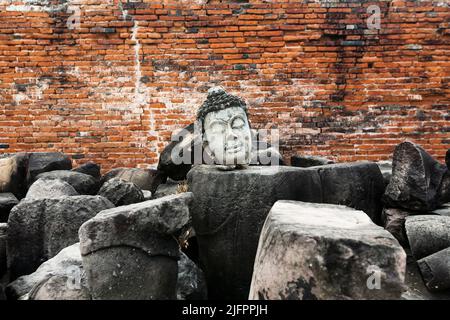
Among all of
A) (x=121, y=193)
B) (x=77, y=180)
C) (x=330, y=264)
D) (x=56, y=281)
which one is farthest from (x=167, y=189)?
(x=330, y=264)

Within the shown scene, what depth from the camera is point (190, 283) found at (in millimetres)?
2383

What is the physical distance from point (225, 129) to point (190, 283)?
3.63 ft

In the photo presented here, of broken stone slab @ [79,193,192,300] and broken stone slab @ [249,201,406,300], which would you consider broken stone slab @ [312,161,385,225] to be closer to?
broken stone slab @ [249,201,406,300]

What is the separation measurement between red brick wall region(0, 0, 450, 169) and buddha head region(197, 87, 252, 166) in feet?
7.82

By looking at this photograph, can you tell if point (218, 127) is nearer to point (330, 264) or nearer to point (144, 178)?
point (330, 264)

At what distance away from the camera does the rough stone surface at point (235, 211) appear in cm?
253

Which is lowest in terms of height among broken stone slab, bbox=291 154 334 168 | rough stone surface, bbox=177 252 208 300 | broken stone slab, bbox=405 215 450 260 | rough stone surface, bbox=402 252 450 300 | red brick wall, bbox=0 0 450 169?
rough stone surface, bbox=402 252 450 300

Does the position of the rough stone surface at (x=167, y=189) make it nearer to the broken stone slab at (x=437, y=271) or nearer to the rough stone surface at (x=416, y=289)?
the rough stone surface at (x=416, y=289)

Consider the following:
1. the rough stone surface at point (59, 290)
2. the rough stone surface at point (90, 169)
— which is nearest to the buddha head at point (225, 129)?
the rough stone surface at point (59, 290)

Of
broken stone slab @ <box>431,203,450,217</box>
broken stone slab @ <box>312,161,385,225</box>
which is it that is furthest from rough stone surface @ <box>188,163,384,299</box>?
broken stone slab @ <box>431,203,450,217</box>

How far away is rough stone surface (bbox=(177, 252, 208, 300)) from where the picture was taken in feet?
7.63
